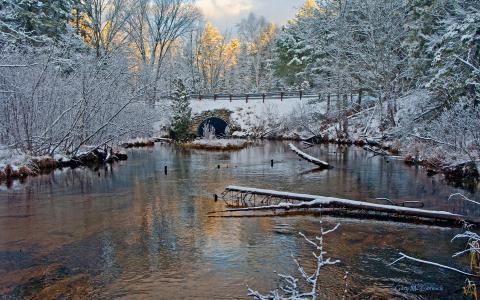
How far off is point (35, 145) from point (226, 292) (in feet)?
54.9

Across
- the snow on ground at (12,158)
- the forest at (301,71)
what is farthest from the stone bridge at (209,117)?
the snow on ground at (12,158)

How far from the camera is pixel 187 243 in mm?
9227

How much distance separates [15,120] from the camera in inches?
769

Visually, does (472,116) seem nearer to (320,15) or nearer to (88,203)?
(88,203)

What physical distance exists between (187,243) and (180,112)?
3105 centimetres

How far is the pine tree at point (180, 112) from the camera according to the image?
3947 cm

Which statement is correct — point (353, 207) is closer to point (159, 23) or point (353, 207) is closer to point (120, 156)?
point (120, 156)

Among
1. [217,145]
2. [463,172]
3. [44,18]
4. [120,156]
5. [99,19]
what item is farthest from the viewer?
[99,19]

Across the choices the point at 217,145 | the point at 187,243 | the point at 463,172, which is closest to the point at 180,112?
the point at 217,145

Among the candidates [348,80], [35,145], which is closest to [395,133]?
[348,80]

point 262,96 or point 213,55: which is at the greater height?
point 213,55

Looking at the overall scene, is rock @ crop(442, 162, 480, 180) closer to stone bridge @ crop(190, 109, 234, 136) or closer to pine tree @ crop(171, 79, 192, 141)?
pine tree @ crop(171, 79, 192, 141)

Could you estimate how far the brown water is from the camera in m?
7.11

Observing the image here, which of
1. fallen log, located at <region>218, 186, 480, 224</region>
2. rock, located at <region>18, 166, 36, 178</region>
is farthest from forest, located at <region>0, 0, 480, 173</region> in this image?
fallen log, located at <region>218, 186, 480, 224</region>
